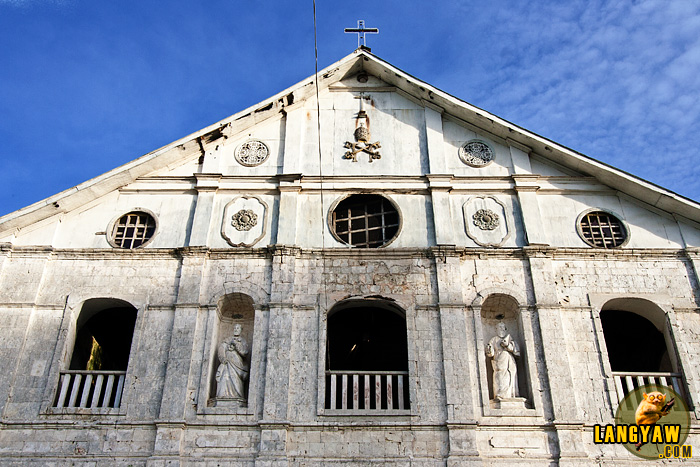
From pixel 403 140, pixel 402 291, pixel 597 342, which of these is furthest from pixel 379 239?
pixel 597 342

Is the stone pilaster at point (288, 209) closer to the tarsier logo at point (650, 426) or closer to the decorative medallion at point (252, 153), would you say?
the decorative medallion at point (252, 153)

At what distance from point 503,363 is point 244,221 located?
639cm

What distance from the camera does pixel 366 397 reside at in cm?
1354

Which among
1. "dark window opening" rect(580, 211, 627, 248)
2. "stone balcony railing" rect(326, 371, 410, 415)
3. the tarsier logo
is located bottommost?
the tarsier logo

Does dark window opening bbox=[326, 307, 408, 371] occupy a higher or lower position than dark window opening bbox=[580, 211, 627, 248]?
lower

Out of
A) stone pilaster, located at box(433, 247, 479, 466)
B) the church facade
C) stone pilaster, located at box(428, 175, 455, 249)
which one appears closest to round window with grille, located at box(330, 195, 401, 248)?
the church facade

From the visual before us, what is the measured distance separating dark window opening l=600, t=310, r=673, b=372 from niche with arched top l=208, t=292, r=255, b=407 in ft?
27.3

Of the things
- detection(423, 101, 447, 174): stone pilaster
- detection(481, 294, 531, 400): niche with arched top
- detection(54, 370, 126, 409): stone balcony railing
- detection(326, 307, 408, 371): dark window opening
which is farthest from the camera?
detection(326, 307, 408, 371): dark window opening

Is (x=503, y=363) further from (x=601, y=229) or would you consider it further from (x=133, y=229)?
(x=133, y=229)


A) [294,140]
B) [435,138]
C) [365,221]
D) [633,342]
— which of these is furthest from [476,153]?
[633,342]

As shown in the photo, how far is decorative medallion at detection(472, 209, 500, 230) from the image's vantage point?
15.5 metres

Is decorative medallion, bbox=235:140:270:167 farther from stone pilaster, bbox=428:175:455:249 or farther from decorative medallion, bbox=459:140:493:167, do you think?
decorative medallion, bbox=459:140:493:167

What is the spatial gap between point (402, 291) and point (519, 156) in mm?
4700

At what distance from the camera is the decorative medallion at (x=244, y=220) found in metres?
15.6
